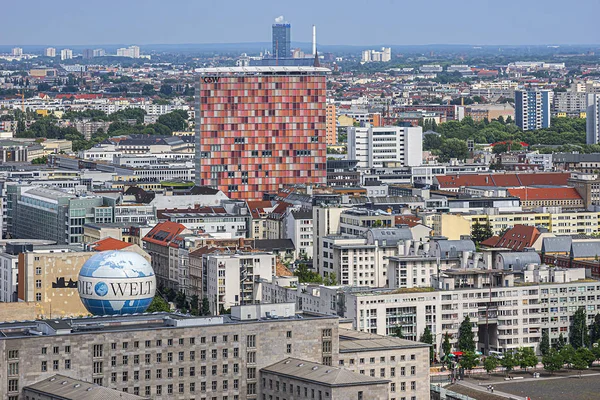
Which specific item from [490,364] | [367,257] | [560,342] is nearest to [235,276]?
[367,257]

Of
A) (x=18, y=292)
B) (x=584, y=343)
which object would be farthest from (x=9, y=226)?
(x=584, y=343)

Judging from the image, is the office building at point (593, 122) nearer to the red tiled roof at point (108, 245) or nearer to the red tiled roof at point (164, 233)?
the red tiled roof at point (164, 233)

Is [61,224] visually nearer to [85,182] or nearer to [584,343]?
[85,182]

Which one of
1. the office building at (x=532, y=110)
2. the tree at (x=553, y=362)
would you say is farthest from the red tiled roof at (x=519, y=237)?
the office building at (x=532, y=110)

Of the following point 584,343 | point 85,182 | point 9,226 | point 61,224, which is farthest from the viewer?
point 85,182

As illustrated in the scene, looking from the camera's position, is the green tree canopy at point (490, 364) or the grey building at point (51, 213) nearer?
the green tree canopy at point (490, 364)

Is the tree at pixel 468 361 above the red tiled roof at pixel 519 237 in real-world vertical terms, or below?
below
